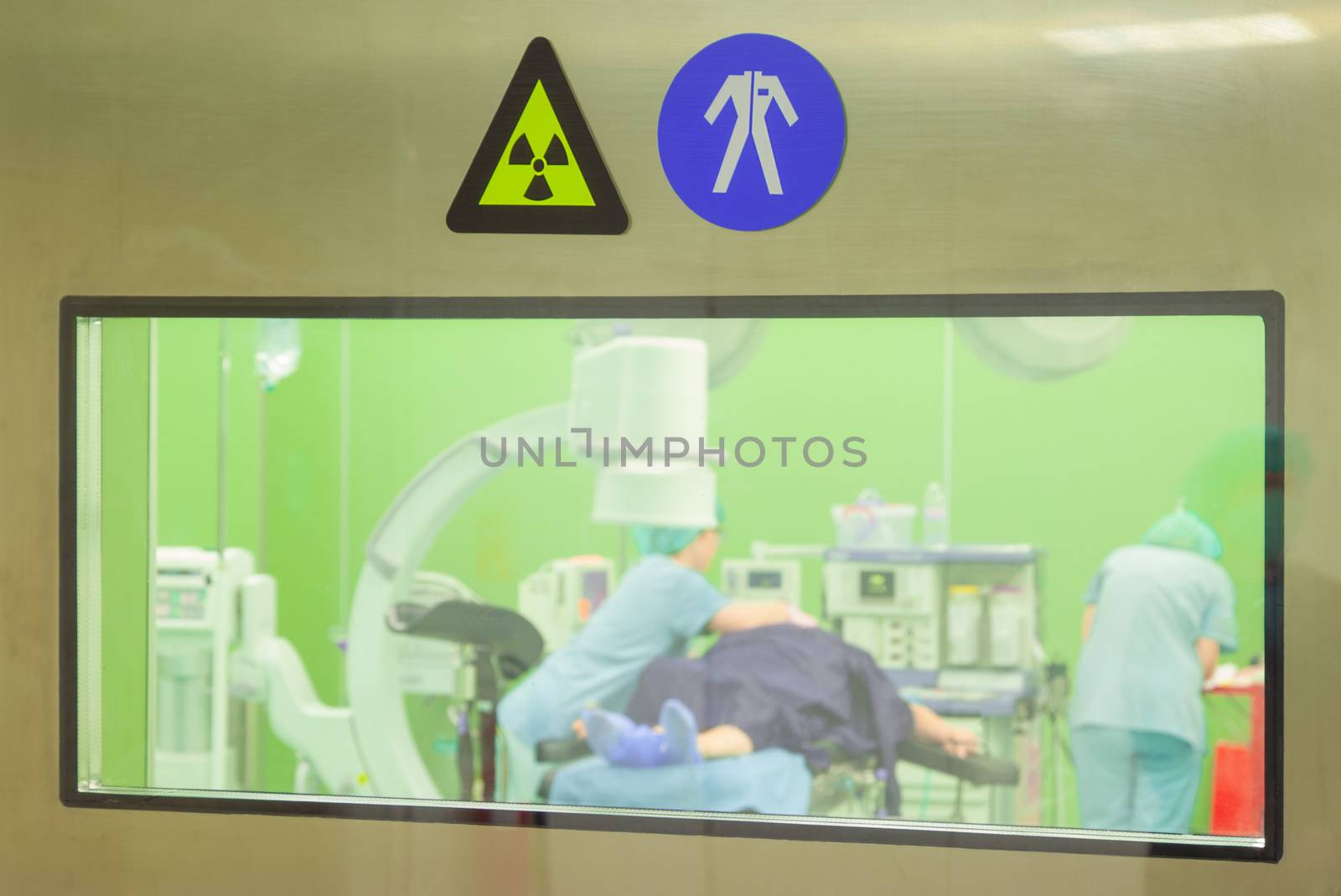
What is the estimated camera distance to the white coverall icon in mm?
1478

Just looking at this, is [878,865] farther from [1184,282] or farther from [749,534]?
[1184,282]

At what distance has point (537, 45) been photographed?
4.94 ft

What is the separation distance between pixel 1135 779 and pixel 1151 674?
0.49 feet

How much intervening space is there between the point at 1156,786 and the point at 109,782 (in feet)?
5.01

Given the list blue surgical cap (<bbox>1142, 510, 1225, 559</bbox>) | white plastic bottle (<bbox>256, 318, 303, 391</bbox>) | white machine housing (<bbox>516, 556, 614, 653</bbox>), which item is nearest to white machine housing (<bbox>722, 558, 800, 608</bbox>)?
white machine housing (<bbox>516, 556, 614, 653</bbox>)

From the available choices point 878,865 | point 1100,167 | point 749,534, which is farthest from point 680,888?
point 1100,167

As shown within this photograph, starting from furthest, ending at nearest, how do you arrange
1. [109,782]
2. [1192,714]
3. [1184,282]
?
[109,782], [1192,714], [1184,282]

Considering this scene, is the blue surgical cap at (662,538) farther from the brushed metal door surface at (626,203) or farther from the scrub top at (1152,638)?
the scrub top at (1152,638)

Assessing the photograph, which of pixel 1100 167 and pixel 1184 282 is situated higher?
pixel 1100 167

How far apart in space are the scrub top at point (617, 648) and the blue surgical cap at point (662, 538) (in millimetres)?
18

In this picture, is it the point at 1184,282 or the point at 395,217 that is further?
the point at 395,217

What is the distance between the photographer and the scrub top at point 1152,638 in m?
1.49

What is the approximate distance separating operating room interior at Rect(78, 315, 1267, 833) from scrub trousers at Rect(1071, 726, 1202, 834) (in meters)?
0.02

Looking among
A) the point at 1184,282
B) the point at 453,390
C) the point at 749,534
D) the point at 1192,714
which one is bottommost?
the point at 1192,714
